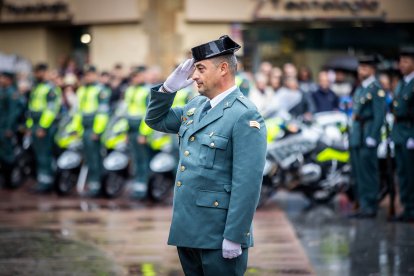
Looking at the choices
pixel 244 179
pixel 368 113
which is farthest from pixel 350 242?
pixel 244 179

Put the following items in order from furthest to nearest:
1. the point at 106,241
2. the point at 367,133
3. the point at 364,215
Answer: the point at 364,215
the point at 367,133
the point at 106,241

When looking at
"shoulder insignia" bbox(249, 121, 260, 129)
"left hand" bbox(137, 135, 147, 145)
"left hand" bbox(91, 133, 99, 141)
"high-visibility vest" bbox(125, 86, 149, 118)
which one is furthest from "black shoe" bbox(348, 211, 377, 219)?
"shoulder insignia" bbox(249, 121, 260, 129)

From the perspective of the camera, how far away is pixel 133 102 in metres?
16.8

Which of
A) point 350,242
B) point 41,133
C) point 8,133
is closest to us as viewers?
point 350,242

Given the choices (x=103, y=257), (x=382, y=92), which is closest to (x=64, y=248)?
(x=103, y=257)

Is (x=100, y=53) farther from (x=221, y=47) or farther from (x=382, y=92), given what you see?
(x=221, y=47)

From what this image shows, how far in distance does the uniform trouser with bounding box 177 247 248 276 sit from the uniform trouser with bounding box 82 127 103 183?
11.0m

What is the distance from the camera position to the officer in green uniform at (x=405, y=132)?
1340cm

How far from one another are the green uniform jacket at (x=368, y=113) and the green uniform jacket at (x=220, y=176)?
24.7 ft

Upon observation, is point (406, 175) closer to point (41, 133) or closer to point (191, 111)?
point (41, 133)

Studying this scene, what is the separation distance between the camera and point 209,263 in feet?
20.8

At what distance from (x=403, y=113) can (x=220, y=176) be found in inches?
295

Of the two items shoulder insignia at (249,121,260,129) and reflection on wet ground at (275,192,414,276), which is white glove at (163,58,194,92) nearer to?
shoulder insignia at (249,121,260,129)

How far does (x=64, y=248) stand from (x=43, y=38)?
17.7 meters
